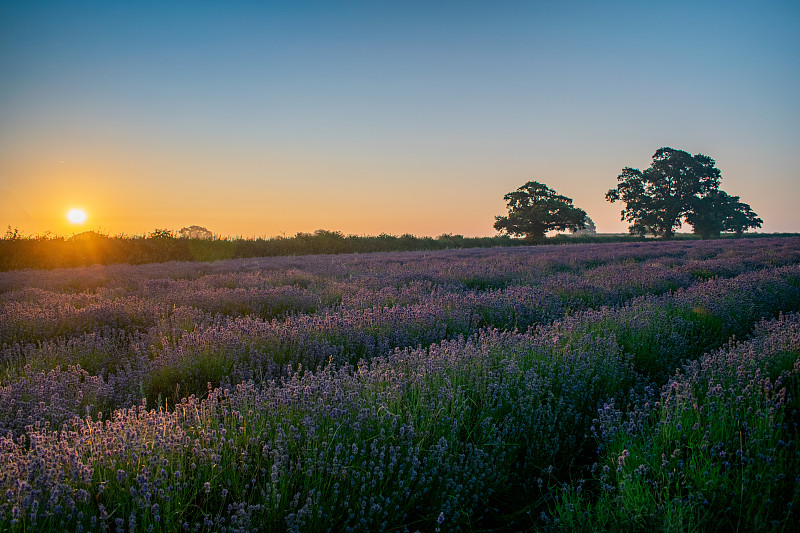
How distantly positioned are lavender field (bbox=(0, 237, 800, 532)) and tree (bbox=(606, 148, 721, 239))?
39220 millimetres

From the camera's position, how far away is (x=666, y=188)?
3919 cm

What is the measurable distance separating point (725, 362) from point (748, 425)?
0.96 meters

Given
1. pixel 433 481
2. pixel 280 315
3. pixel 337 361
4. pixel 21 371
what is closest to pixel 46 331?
pixel 21 371

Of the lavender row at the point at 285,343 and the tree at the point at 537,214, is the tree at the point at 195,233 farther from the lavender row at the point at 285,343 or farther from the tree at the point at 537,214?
the tree at the point at 537,214

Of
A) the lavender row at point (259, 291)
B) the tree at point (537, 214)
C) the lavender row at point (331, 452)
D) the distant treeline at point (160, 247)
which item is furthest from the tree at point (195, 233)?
the tree at point (537, 214)

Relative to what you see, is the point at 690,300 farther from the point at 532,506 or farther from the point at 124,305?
the point at 124,305

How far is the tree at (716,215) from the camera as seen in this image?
126 ft

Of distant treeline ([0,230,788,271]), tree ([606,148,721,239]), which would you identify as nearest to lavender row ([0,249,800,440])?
distant treeline ([0,230,788,271])

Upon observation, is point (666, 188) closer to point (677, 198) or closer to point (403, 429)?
point (677, 198)

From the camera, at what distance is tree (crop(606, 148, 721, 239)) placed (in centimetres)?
3841

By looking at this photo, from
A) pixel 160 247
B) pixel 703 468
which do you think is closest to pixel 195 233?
pixel 160 247

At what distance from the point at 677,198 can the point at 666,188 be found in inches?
53.0

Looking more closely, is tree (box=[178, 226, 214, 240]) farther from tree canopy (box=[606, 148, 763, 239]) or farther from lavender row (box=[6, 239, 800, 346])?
tree canopy (box=[606, 148, 763, 239])

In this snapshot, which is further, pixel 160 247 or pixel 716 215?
pixel 716 215
